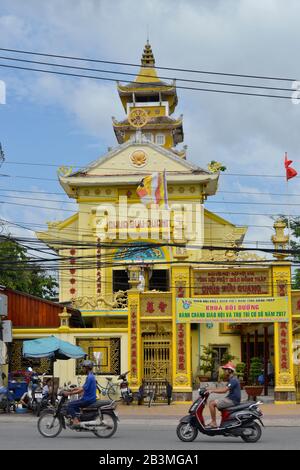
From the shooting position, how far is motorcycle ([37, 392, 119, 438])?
14.6m

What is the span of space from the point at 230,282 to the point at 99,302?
11.6 meters

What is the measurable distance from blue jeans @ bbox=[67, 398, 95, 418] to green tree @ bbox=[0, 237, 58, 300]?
75.4ft

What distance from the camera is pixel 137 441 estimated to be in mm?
14031

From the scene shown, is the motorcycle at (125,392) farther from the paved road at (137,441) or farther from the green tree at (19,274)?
the green tree at (19,274)

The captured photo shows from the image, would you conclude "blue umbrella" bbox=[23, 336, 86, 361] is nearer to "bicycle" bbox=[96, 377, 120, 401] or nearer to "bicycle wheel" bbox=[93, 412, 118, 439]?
"bicycle" bbox=[96, 377, 120, 401]

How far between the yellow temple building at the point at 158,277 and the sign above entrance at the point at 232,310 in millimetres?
36

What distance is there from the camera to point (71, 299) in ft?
125

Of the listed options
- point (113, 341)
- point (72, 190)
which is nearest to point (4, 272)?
point (72, 190)

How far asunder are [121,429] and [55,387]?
681cm

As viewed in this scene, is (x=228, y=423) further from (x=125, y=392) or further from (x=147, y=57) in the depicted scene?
(x=147, y=57)

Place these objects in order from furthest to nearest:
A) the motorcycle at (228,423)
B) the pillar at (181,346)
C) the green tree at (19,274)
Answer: the green tree at (19,274) < the pillar at (181,346) < the motorcycle at (228,423)

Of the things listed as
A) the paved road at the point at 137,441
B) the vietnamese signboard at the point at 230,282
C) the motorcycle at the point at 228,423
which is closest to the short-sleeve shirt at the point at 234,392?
the motorcycle at the point at 228,423

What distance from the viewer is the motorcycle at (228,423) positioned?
1383 cm

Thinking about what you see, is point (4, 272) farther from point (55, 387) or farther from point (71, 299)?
point (55, 387)
